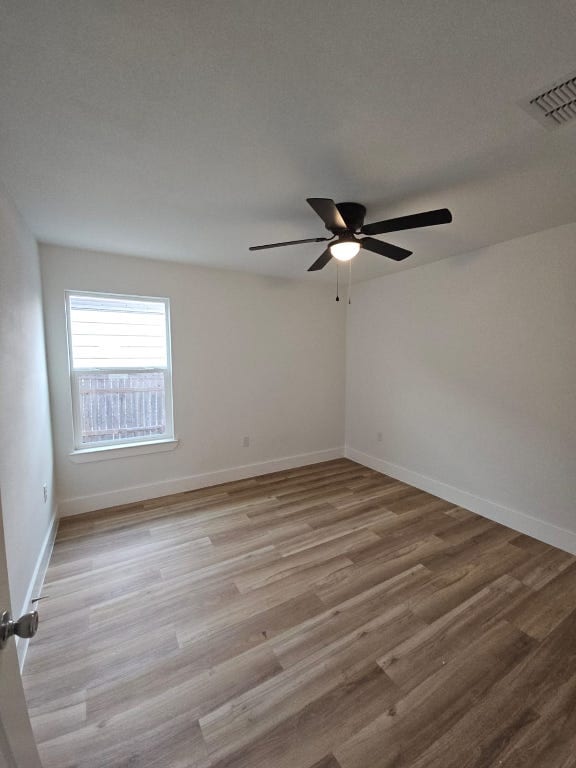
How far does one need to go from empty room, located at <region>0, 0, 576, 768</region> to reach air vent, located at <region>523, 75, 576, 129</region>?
0.04ft

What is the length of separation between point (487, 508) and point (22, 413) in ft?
12.1

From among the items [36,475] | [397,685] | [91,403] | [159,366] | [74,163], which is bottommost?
[397,685]

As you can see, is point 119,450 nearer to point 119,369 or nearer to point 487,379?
point 119,369

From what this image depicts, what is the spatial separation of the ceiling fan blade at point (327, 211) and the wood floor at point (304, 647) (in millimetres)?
2218

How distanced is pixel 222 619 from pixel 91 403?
2240 millimetres

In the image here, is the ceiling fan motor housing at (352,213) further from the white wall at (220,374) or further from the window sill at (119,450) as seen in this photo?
the window sill at (119,450)

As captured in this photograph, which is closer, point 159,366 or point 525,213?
point 525,213

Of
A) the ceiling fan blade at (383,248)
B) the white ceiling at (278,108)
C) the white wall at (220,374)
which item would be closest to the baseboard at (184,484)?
the white wall at (220,374)

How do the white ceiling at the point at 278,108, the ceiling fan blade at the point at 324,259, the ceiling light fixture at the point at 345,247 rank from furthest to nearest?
the ceiling fan blade at the point at 324,259 < the ceiling light fixture at the point at 345,247 < the white ceiling at the point at 278,108

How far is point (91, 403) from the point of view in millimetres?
2939

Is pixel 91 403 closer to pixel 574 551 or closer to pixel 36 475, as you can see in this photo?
pixel 36 475

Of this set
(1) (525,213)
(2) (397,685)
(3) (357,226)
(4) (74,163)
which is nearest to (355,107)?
(3) (357,226)

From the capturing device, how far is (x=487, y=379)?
2795 millimetres

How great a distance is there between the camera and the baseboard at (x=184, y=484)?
2.87 m
